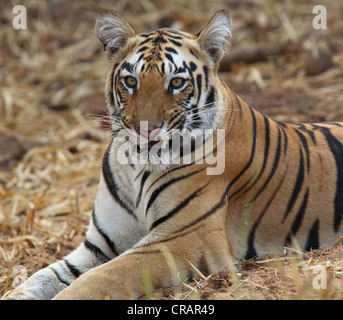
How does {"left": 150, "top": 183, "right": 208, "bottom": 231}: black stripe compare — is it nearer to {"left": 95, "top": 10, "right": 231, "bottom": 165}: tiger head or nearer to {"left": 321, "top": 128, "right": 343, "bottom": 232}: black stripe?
{"left": 95, "top": 10, "right": 231, "bottom": 165}: tiger head

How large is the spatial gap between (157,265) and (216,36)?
138 cm

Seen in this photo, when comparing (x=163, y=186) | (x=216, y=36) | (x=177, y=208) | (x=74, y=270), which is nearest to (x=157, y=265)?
(x=177, y=208)

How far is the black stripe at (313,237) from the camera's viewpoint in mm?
3746

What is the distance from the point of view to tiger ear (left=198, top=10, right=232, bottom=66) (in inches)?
142

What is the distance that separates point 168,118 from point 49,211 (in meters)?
2.33

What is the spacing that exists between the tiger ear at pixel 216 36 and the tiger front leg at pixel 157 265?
1009 mm

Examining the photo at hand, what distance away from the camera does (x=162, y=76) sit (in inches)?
132

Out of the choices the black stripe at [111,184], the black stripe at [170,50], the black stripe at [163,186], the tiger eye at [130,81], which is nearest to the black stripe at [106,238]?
the black stripe at [111,184]

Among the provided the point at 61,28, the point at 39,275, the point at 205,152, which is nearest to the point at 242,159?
the point at 205,152

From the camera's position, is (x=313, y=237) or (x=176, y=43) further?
(x=313, y=237)

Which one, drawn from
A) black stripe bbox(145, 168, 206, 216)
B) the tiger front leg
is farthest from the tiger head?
the tiger front leg

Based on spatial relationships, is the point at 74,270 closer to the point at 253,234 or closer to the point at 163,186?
the point at 163,186

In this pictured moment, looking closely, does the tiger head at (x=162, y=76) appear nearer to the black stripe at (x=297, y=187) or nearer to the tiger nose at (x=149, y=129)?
the tiger nose at (x=149, y=129)
